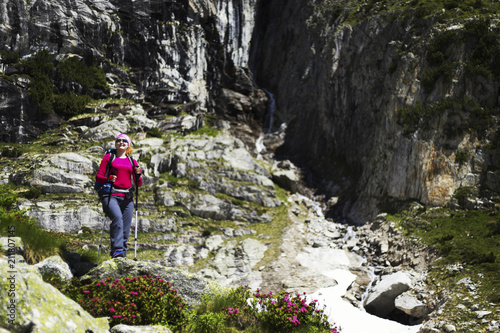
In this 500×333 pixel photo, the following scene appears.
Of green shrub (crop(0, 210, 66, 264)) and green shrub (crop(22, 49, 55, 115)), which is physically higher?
green shrub (crop(22, 49, 55, 115))

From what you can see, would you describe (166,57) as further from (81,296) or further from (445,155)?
(81,296)

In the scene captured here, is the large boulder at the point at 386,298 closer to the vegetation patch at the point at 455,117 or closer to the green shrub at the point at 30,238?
the green shrub at the point at 30,238

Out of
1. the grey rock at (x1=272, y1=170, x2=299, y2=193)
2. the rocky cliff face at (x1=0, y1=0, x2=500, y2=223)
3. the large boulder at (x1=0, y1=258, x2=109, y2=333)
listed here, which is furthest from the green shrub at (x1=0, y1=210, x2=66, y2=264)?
the grey rock at (x1=272, y1=170, x2=299, y2=193)

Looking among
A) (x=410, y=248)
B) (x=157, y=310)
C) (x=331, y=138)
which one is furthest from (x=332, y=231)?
(x=157, y=310)

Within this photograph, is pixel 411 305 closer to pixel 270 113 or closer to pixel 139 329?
pixel 139 329

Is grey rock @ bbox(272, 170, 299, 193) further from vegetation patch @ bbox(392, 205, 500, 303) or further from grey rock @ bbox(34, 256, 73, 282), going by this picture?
grey rock @ bbox(34, 256, 73, 282)

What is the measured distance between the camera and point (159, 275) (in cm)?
800

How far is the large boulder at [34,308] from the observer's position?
14.1 ft

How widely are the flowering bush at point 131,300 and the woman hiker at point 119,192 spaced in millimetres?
1445

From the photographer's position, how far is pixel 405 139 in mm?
27031

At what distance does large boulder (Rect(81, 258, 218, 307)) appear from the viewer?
7316 mm

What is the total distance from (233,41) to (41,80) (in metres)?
35.3

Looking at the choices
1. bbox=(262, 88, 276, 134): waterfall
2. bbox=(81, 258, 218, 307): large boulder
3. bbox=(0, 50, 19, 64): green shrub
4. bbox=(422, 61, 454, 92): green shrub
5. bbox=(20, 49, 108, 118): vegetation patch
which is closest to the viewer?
bbox=(81, 258, 218, 307): large boulder

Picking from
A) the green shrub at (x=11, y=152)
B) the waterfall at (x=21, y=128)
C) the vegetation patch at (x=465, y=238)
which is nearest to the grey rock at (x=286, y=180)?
the vegetation patch at (x=465, y=238)
